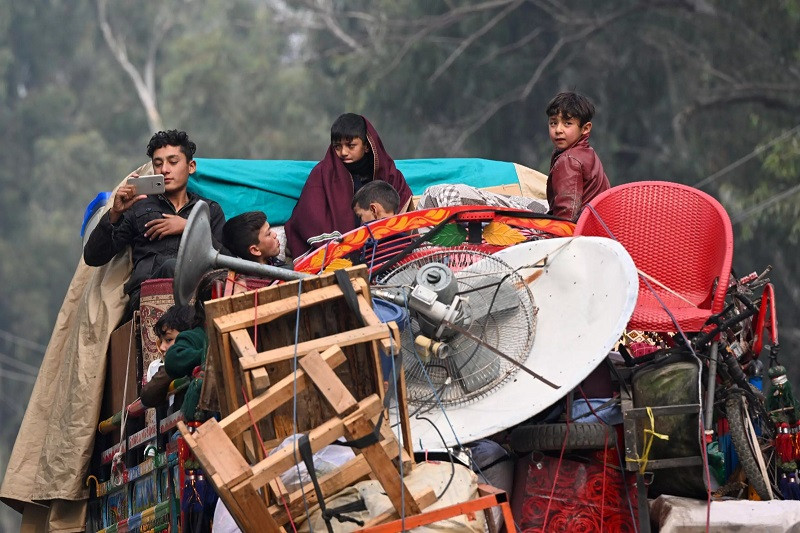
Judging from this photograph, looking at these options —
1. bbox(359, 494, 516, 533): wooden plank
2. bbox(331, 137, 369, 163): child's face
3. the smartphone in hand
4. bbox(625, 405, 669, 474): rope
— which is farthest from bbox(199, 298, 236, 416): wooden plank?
bbox(331, 137, 369, 163): child's face

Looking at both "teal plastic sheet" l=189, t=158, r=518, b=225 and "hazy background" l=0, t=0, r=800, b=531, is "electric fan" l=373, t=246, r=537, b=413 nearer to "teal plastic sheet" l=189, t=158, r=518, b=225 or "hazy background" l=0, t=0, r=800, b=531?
"teal plastic sheet" l=189, t=158, r=518, b=225

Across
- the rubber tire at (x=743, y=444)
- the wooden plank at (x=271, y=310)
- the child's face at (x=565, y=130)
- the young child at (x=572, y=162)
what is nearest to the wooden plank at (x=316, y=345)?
the wooden plank at (x=271, y=310)

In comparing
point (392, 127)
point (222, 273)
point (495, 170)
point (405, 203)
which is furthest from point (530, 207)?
point (392, 127)

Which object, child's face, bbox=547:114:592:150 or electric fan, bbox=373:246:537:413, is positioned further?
child's face, bbox=547:114:592:150

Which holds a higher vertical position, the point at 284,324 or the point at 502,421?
the point at 284,324

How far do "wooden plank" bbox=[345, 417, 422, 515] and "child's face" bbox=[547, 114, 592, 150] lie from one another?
290 cm

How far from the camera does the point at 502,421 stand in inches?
219

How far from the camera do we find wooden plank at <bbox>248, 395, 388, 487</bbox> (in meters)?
4.56

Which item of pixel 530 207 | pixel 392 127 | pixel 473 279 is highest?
pixel 392 127

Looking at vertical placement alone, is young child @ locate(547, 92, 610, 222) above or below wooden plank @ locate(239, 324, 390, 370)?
above

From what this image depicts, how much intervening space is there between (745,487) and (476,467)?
1.07 metres

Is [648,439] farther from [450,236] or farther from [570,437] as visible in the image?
[450,236]

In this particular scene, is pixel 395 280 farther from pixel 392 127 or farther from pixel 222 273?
pixel 392 127

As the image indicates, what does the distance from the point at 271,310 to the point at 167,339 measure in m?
1.79
